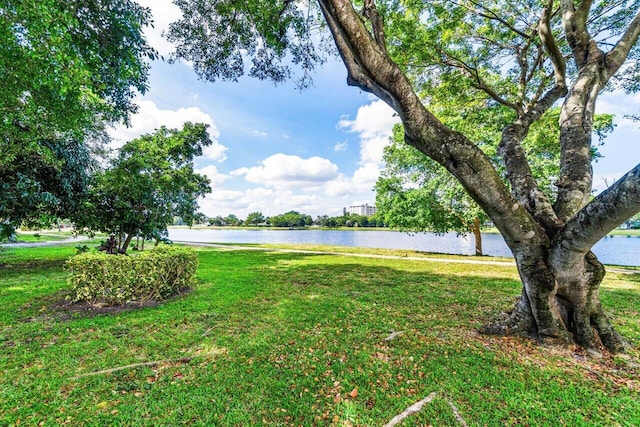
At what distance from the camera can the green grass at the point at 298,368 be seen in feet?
7.51

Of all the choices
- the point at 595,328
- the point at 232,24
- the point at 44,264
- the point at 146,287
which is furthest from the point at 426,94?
the point at 44,264

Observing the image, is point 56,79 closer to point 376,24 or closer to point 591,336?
point 376,24

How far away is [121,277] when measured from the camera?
16.9 feet

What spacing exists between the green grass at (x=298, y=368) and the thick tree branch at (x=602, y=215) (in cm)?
143

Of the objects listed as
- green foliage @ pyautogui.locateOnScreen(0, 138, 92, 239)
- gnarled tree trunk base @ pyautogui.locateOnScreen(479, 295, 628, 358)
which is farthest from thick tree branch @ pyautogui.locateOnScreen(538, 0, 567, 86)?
green foliage @ pyautogui.locateOnScreen(0, 138, 92, 239)

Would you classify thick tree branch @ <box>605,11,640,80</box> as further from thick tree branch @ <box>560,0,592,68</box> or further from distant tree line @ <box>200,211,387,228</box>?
distant tree line @ <box>200,211,387,228</box>

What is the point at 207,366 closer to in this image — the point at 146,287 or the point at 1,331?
the point at 146,287

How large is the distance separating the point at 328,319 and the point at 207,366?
2.14 m

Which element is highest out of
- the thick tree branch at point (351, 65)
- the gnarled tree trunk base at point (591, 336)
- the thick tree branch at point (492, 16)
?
the thick tree branch at point (492, 16)

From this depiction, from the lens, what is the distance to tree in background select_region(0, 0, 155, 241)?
3.23 m

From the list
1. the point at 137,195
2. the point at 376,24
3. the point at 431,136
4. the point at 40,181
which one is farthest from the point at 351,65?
the point at 40,181

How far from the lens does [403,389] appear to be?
260 centimetres

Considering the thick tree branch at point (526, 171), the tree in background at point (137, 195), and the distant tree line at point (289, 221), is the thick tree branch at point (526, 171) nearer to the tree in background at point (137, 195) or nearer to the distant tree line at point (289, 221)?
the tree in background at point (137, 195)

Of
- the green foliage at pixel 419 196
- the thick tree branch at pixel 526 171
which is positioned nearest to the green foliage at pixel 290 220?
the green foliage at pixel 419 196
